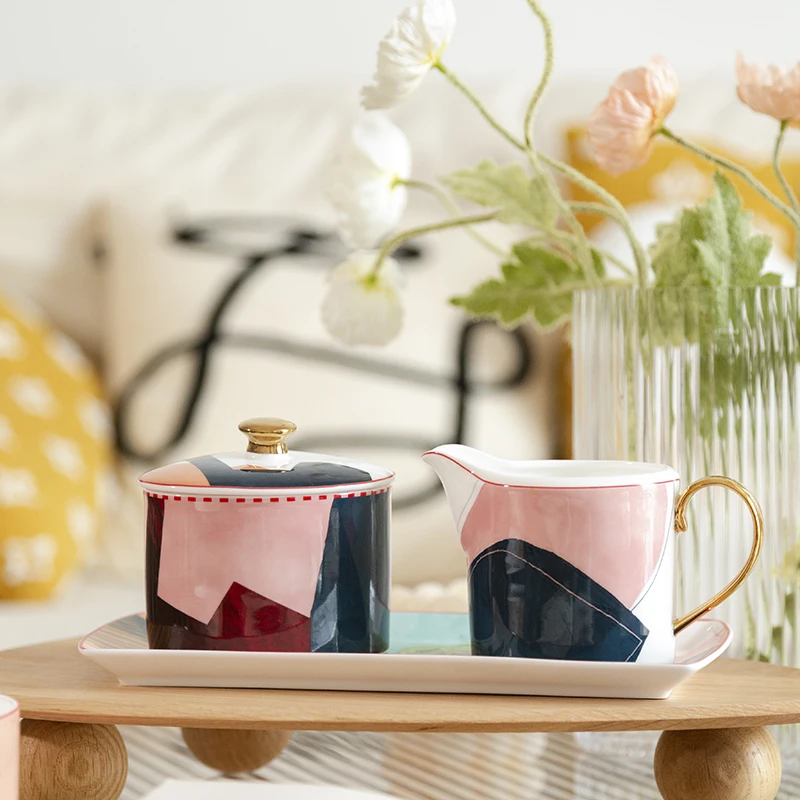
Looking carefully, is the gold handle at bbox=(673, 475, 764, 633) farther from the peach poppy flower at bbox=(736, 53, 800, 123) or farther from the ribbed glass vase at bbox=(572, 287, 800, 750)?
the peach poppy flower at bbox=(736, 53, 800, 123)

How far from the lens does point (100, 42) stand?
1.82 metres

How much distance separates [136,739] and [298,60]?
1385 mm

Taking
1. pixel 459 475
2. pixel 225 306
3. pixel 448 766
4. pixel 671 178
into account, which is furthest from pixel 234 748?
pixel 671 178

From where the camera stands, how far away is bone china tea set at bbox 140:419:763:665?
1.56ft

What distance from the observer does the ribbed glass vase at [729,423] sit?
1.89 feet

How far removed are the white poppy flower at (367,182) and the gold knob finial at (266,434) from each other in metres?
0.17

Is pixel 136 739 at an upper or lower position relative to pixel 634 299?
lower

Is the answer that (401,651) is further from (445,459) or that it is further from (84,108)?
(84,108)

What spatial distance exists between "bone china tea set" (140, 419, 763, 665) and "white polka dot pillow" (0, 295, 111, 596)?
23.5 inches

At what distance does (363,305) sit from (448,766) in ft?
0.88

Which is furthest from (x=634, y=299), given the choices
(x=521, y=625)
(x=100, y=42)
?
(x=100, y=42)

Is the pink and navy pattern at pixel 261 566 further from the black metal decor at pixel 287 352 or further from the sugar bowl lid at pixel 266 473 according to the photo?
the black metal decor at pixel 287 352

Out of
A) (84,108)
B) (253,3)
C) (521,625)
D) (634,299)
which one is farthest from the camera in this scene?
(253,3)

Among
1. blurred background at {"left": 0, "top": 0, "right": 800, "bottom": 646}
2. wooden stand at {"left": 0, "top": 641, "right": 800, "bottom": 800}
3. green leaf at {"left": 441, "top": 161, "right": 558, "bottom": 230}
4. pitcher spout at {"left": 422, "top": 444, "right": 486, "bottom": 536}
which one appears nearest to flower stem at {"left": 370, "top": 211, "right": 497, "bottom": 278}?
green leaf at {"left": 441, "top": 161, "right": 558, "bottom": 230}
